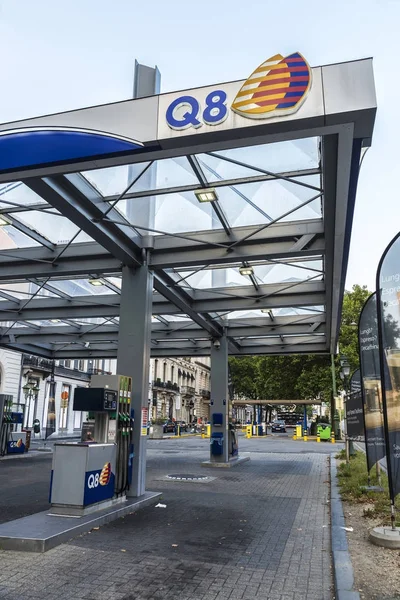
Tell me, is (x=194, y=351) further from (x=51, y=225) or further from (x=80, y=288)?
(x=51, y=225)

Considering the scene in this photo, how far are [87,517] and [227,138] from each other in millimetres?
5988

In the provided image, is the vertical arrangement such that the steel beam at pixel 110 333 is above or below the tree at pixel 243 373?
below

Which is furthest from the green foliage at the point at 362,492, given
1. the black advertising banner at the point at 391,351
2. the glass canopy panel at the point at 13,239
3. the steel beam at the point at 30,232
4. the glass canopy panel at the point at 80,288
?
the glass canopy panel at the point at 13,239

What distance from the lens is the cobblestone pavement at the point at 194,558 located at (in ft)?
16.1

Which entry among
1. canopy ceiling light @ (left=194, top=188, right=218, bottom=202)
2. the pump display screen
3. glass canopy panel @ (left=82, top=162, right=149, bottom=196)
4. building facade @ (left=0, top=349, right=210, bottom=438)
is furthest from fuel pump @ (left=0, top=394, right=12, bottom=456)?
canopy ceiling light @ (left=194, top=188, right=218, bottom=202)

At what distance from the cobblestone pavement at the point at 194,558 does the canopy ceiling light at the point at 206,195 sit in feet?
18.5

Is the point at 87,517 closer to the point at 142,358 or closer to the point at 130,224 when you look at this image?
the point at 142,358

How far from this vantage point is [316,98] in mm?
5320

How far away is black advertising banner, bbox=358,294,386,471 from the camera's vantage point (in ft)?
30.4

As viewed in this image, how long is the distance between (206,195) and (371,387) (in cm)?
509

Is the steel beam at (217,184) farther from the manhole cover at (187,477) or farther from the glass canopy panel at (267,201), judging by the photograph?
the manhole cover at (187,477)

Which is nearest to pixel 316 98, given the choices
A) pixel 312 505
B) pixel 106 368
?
pixel 312 505

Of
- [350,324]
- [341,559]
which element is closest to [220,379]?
[341,559]

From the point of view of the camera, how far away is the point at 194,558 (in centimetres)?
599
